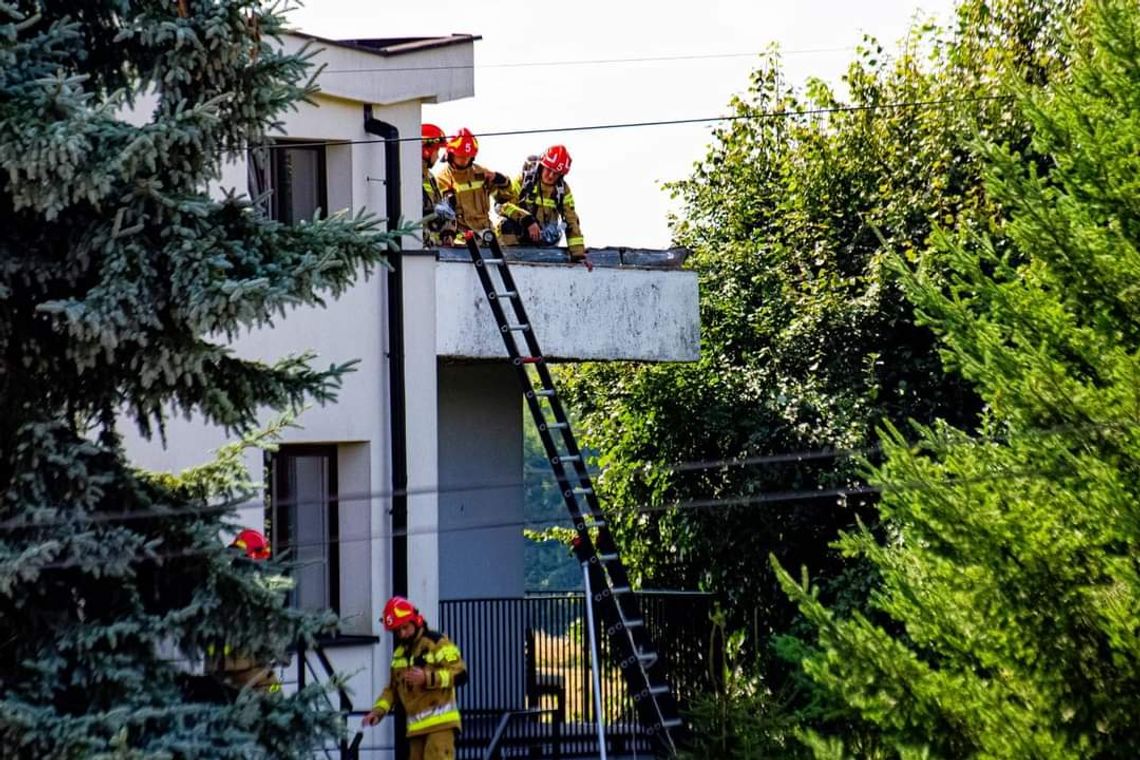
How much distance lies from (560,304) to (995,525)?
554 centimetres

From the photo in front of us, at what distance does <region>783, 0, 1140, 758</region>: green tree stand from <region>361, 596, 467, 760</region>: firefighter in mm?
2480

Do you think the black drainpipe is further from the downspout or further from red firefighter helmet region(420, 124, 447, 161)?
red firefighter helmet region(420, 124, 447, 161)

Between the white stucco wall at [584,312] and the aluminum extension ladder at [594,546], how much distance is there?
234mm

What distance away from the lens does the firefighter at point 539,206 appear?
1623 cm

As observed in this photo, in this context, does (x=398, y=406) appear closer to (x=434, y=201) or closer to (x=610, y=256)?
(x=434, y=201)

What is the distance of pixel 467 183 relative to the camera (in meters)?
15.9

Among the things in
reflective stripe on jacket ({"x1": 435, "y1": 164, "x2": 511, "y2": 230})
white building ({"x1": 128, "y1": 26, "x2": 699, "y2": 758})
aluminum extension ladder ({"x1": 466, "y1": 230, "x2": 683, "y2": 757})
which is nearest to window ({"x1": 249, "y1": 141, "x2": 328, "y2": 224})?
white building ({"x1": 128, "y1": 26, "x2": 699, "y2": 758})

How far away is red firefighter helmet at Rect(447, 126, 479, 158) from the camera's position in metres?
15.6

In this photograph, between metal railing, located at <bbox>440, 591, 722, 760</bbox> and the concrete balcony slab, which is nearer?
the concrete balcony slab

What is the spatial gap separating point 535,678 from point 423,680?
3.65 meters

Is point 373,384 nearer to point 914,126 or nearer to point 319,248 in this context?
point 319,248

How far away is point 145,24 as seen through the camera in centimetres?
812

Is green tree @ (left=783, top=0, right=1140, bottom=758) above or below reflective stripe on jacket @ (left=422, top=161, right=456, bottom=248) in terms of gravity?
below

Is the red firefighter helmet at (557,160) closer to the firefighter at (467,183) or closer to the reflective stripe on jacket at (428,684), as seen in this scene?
the firefighter at (467,183)
